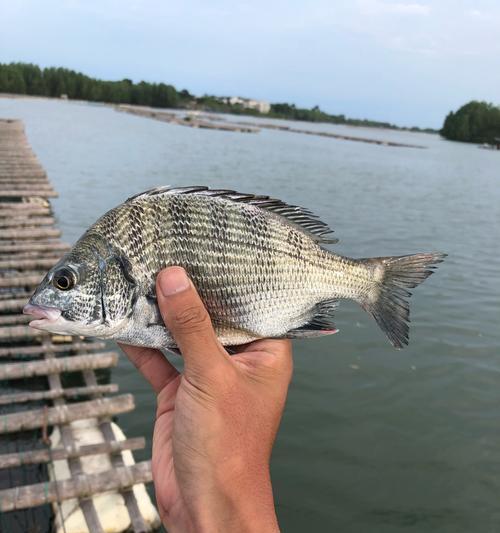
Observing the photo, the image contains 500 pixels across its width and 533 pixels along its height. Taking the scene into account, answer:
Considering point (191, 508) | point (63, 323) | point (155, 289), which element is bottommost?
point (191, 508)

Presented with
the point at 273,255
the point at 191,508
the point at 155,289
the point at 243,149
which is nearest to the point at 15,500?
the point at 191,508

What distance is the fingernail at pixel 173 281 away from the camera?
2.40m

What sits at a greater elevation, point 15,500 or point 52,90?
point 52,90

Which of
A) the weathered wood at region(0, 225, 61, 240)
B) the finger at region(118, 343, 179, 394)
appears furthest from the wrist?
the weathered wood at region(0, 225, 61, 240)

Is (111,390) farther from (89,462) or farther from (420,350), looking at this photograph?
(420,350)

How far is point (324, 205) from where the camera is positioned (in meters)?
24.0

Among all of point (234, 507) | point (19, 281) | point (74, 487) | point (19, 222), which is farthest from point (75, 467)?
point (19, 222)

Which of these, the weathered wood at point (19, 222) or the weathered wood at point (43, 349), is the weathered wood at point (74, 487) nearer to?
the weathered wood at point (43, 349)

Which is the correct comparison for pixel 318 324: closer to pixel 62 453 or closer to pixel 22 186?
pixel 62 453

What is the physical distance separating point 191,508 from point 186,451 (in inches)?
11.1

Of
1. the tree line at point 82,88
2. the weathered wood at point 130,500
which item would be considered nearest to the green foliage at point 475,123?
the tree line at point 82,88

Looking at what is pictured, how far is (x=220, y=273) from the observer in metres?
2.70

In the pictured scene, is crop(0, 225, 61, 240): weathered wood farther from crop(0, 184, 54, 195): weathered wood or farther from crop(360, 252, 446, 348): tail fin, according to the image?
crop(360, 252, 446, 348): tail fin

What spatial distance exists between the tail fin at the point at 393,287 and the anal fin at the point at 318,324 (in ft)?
0.79
